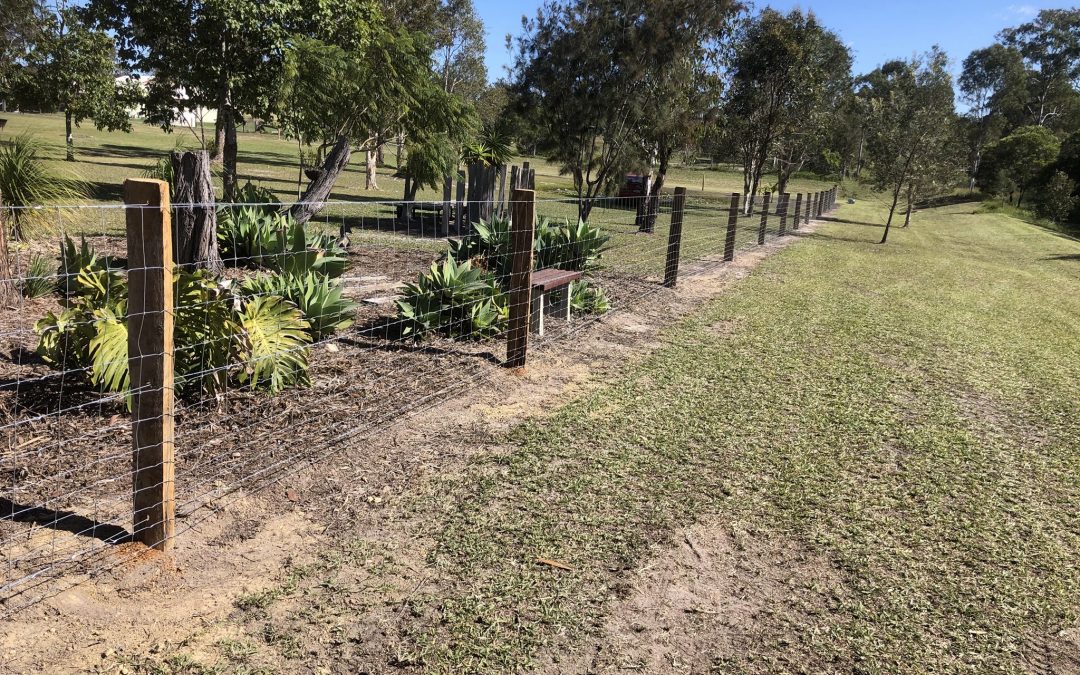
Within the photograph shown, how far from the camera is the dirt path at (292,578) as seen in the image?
8.58 feet

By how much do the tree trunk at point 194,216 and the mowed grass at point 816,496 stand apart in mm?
4659

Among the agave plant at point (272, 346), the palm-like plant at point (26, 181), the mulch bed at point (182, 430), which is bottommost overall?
the mulch bed at point (182, 430)

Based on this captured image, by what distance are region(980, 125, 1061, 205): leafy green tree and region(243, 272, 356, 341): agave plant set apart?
4810 centimetres

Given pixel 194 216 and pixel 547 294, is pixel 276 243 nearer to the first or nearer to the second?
pixel 194 216

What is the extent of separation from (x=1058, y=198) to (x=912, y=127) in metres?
22.9

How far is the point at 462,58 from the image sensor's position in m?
44.8

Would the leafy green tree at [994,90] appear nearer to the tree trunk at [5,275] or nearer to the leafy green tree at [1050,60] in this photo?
the leafy green tree at [1050,60]

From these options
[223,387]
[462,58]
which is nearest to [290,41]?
[223,387]

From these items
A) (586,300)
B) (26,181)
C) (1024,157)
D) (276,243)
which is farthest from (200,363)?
(1024,157)

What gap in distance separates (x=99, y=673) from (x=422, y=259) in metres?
9.35

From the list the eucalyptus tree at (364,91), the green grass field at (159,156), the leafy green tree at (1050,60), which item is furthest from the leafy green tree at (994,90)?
the eucalyptus tree at (364,91)

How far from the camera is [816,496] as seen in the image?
4207mm

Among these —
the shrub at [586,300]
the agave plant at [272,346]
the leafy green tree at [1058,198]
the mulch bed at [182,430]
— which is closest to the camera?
the mulch bed at [182,430]

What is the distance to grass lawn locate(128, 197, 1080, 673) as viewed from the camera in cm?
291
